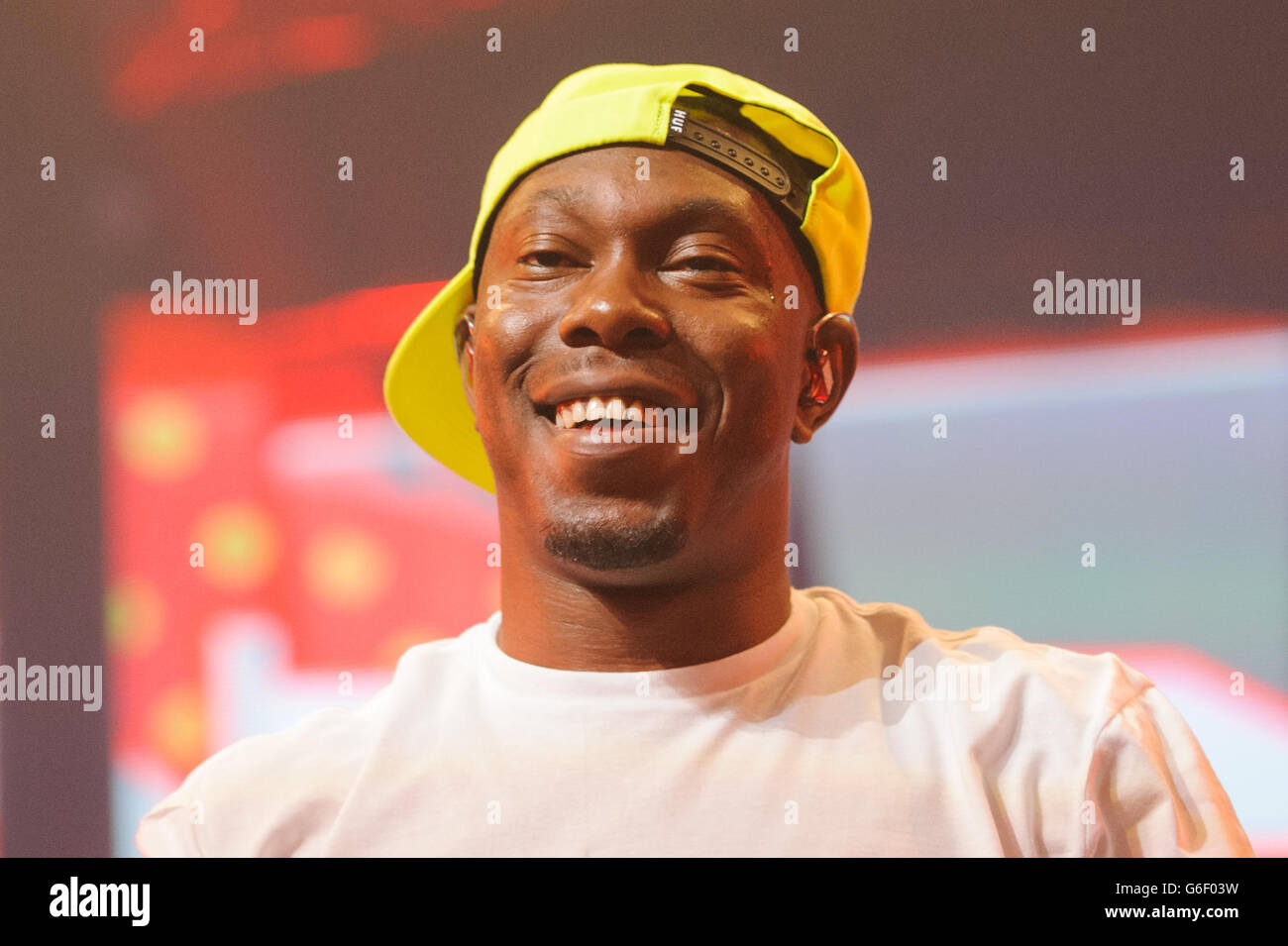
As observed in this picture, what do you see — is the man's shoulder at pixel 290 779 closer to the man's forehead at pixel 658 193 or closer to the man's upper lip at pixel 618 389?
the man's upper lip at pixel 618 389

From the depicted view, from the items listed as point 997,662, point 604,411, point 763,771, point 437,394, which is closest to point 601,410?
point 604,411

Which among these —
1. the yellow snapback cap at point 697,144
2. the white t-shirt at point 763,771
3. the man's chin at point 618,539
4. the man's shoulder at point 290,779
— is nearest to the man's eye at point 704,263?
the yellow snapback cap at point 697,144

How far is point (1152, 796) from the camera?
1650mm

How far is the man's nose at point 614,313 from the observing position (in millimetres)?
1608

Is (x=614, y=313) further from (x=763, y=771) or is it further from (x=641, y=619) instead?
(x=763, y=771)

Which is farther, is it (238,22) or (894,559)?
(238,22)

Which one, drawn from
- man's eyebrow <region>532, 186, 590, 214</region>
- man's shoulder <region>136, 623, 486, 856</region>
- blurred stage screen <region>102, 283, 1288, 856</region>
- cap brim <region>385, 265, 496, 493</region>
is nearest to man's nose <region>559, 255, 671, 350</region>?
man's eyebrow <region>532, 186, 590, 214</region>

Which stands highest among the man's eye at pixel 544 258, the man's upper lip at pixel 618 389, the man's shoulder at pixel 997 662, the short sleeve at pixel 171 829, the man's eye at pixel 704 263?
the man's eye at pixel 544 258

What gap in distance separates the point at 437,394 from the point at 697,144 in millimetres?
655

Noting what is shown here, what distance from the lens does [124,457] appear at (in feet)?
6.93

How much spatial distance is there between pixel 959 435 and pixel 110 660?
1.64 metres
